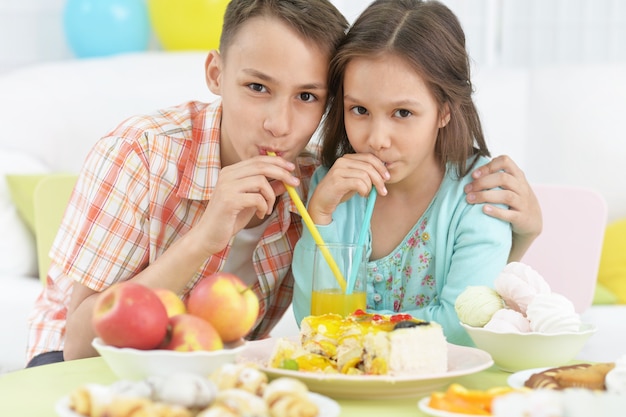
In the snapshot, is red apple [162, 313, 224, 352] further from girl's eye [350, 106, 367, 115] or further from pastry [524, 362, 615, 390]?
girl's eye [350, 106, 367, 115]

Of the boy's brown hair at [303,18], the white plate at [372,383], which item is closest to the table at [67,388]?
the white plate at [372,383]

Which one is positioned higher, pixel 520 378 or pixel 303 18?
pixel 303 18

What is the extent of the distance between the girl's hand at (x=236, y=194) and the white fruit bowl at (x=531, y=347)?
1.36 ft

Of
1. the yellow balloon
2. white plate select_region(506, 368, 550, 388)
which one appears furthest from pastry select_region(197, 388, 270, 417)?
the yellow balloon

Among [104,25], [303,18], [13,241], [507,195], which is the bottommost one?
[13,241]

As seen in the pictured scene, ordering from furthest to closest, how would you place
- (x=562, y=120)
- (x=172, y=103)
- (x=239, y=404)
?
(x=172, y=103), (x=562, y=120), (x=239, y=404)

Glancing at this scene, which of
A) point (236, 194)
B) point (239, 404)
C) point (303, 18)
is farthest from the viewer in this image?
point (303, 18)

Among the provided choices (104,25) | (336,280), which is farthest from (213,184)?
(104,25)

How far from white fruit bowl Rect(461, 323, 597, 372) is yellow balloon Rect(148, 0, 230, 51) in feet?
7.77

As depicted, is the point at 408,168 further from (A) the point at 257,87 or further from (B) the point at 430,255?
(A) the point at 257,87

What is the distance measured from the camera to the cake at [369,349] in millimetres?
949

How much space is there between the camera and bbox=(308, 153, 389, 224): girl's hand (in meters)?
1.42

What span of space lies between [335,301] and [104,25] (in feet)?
8.10

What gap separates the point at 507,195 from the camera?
1501mm
